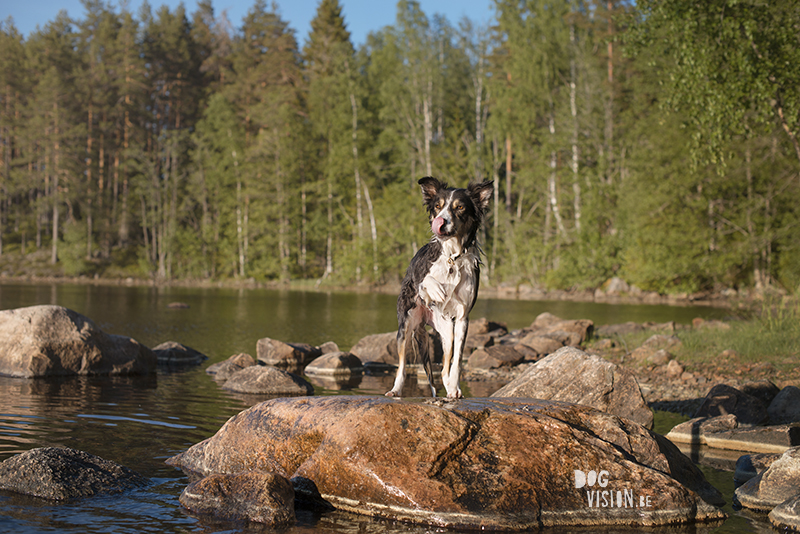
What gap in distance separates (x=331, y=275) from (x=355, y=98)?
1742 cm

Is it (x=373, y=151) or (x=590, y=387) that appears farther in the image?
(x=373, y=151)

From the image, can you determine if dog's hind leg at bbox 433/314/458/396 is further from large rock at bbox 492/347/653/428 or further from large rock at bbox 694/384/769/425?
large rock at bbox 694/384/769/425

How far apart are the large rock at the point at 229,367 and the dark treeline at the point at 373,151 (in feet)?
46.1

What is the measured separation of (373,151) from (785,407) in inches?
2123

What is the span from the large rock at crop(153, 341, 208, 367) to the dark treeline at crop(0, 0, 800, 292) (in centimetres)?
1560

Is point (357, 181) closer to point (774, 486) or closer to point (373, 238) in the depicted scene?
point (373, 238)

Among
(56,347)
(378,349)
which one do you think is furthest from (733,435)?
(56,347)

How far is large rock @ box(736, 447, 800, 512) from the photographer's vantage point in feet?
22.7

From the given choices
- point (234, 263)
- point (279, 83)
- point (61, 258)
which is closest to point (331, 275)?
point (234, 263)

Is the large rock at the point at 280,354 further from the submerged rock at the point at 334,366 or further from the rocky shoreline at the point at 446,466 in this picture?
the rocky shoreline at the point at 446,466

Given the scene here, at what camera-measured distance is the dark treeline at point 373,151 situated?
43.5 meters

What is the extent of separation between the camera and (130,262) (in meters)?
76.1

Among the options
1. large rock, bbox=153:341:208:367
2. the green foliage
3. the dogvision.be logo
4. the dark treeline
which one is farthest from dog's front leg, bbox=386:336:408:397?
the green foliage

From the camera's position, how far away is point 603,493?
634 centimetres
